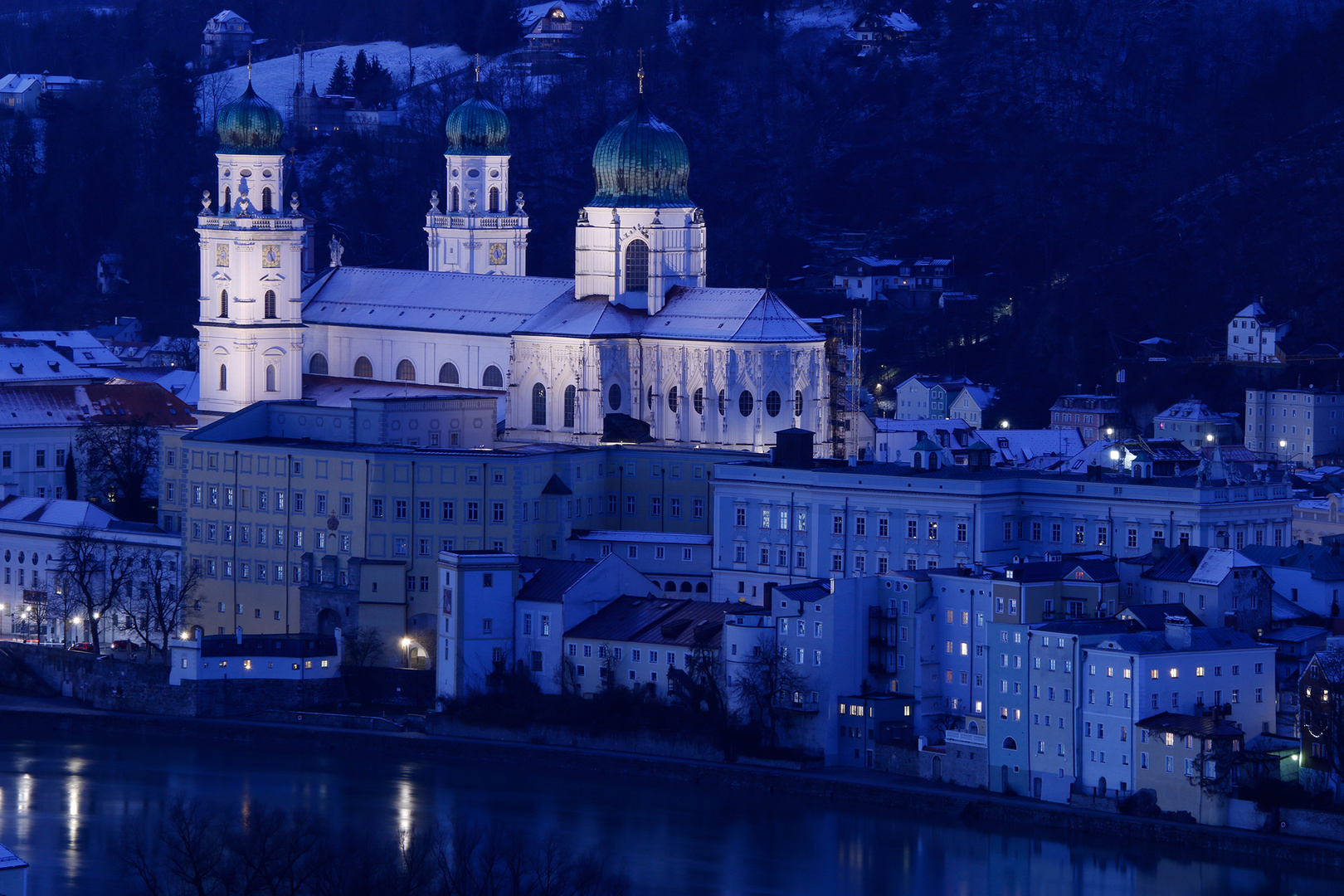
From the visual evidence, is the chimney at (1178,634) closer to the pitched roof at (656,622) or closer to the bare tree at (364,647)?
the pitched roof at (656,622)

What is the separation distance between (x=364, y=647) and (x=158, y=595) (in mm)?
6039

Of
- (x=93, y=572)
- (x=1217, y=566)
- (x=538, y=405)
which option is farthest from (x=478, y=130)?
(x=1217, y=566)

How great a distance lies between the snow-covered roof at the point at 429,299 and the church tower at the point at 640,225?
1.31m

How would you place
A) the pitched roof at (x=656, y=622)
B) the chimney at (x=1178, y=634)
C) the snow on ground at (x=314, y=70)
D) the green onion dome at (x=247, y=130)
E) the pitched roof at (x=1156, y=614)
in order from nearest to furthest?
the chimney at (x=1178, y=634) < the pitched roof at (x=1156, y=614) < the pitched roof at (x=656, y=622) < the green onion dome at (x=247, y=130) < the snow on ground at (x=314, y=70)

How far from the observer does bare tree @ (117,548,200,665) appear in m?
85.8

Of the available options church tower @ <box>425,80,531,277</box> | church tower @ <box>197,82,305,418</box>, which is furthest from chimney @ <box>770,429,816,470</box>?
church tower @ <box>425,80,531,277</box>

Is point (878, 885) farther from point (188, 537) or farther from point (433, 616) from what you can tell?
point (188, 537)

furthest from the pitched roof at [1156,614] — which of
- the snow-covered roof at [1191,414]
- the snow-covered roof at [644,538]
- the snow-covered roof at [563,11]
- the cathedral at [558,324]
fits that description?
the snow-covered roof at [563,11]

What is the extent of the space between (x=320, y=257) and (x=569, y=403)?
2123 inches

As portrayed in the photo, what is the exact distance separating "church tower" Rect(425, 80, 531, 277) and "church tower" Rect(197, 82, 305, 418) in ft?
33.6

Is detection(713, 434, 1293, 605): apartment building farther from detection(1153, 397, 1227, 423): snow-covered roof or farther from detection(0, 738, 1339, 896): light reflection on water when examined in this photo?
detection(1153, 397, 1227, 423): snow-covered roof

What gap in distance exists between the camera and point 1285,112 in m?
134

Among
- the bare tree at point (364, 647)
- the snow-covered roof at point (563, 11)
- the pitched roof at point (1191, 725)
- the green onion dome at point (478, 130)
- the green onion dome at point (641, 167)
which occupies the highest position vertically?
the snow-covered roof at point (563, 11)

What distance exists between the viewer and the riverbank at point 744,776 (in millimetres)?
67688
